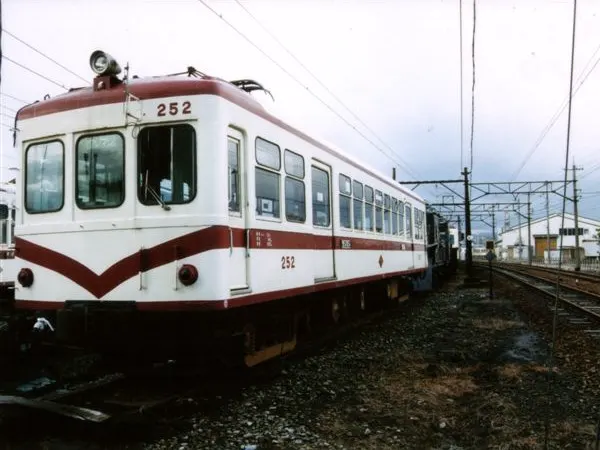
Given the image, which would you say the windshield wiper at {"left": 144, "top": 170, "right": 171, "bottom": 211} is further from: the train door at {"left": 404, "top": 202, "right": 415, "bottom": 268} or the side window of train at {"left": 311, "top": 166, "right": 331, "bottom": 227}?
the train door at {"left": 404, "top": 202, "right": 415, "bottom": 268}

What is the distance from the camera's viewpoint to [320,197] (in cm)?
830

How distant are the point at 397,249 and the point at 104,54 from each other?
948 centimetres

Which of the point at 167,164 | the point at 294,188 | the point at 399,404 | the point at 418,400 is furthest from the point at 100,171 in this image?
the point at 418,400

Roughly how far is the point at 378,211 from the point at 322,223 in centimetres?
393

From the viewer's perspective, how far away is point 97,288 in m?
5.60

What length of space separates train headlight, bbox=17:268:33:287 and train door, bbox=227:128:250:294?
2.27m

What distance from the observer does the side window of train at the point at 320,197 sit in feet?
26.4

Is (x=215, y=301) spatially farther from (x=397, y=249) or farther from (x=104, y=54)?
(x=397, y=249)

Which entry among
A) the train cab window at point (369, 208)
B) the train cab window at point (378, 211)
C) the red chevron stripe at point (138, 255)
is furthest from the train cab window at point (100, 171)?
the train cab window at point (378, 211)

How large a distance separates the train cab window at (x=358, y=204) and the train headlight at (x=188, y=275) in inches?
204

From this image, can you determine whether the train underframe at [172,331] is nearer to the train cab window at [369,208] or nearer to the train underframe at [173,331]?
the train underframe at [173,331]

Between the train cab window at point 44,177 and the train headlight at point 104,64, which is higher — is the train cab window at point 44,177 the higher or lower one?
the lower one

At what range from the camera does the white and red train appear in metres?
5.36

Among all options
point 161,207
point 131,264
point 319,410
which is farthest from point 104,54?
point 319,410
